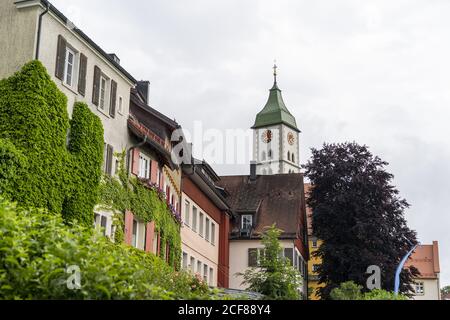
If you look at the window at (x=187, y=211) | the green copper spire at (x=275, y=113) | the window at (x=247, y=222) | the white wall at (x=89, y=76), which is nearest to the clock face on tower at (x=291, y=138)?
the green copper spire at (x=275, y=113)

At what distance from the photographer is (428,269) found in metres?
82.9

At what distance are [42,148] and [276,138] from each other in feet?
358

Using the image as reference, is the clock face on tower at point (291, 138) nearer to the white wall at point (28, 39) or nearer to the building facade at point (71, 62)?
the building facade at point (71, 62)

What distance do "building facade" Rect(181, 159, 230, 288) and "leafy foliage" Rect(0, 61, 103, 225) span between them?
12810mm

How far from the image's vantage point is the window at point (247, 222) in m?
51.1

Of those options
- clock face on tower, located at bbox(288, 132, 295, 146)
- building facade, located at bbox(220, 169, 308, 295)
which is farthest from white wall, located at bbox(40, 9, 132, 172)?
clock face on tower, located at bbox(288, 132, 295, 146)

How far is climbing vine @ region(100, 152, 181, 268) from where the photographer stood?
2461 centimetres

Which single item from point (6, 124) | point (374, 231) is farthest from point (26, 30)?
point (374, 231)

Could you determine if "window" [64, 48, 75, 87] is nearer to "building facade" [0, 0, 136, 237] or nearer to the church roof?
"building facade" [0, 0, 136, 237]

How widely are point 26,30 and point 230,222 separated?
31.3 meters

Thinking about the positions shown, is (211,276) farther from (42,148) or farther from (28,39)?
(28,39)

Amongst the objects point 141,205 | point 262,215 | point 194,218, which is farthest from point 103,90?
point 262,215
